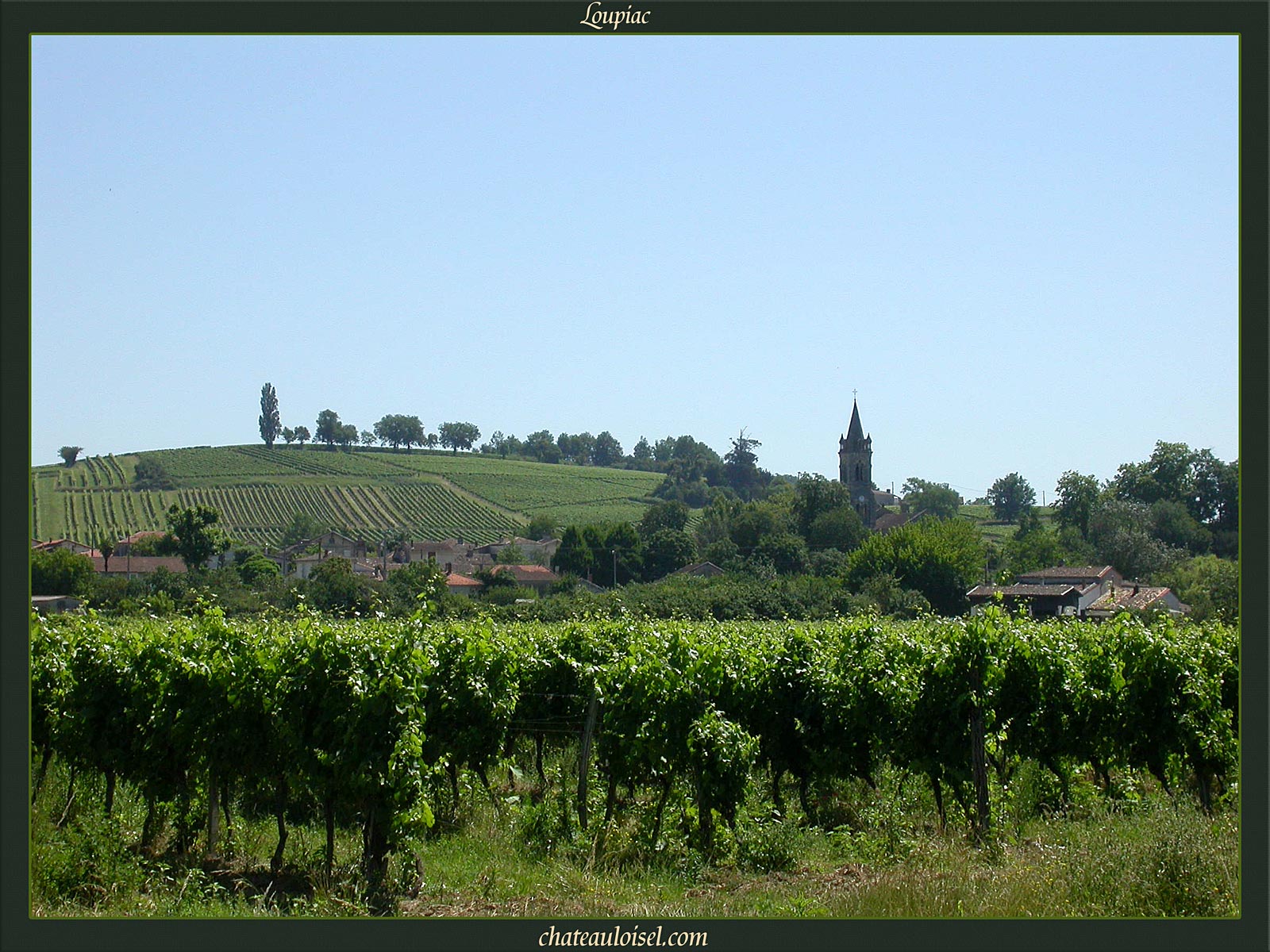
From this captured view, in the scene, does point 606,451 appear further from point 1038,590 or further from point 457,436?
point 1038,590

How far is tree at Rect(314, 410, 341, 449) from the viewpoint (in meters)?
150

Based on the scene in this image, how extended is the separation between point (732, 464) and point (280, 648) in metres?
165

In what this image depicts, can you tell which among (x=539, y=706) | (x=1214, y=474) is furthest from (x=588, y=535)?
(x=539, y=706)

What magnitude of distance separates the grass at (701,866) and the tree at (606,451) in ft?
568

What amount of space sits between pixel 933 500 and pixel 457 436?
7023 centimetres

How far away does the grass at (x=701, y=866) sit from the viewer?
6473 millimetres

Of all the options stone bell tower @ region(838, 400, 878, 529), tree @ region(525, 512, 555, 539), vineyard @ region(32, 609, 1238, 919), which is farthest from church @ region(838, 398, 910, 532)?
vineyard @ region(32, 609, 1238, 919)

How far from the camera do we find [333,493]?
382 ft

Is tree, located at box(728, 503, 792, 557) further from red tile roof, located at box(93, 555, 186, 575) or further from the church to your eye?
red tile roof, located at box(93, 555, 186, 575)

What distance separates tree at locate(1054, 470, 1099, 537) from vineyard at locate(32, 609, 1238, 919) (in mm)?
87070

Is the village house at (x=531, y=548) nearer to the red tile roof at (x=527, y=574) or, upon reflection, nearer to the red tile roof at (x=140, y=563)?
the red tile roof at (x=527, y=574)

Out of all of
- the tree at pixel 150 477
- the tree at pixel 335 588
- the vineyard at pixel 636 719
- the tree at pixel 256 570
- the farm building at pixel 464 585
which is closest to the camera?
the vineyard at pixel 636 719
